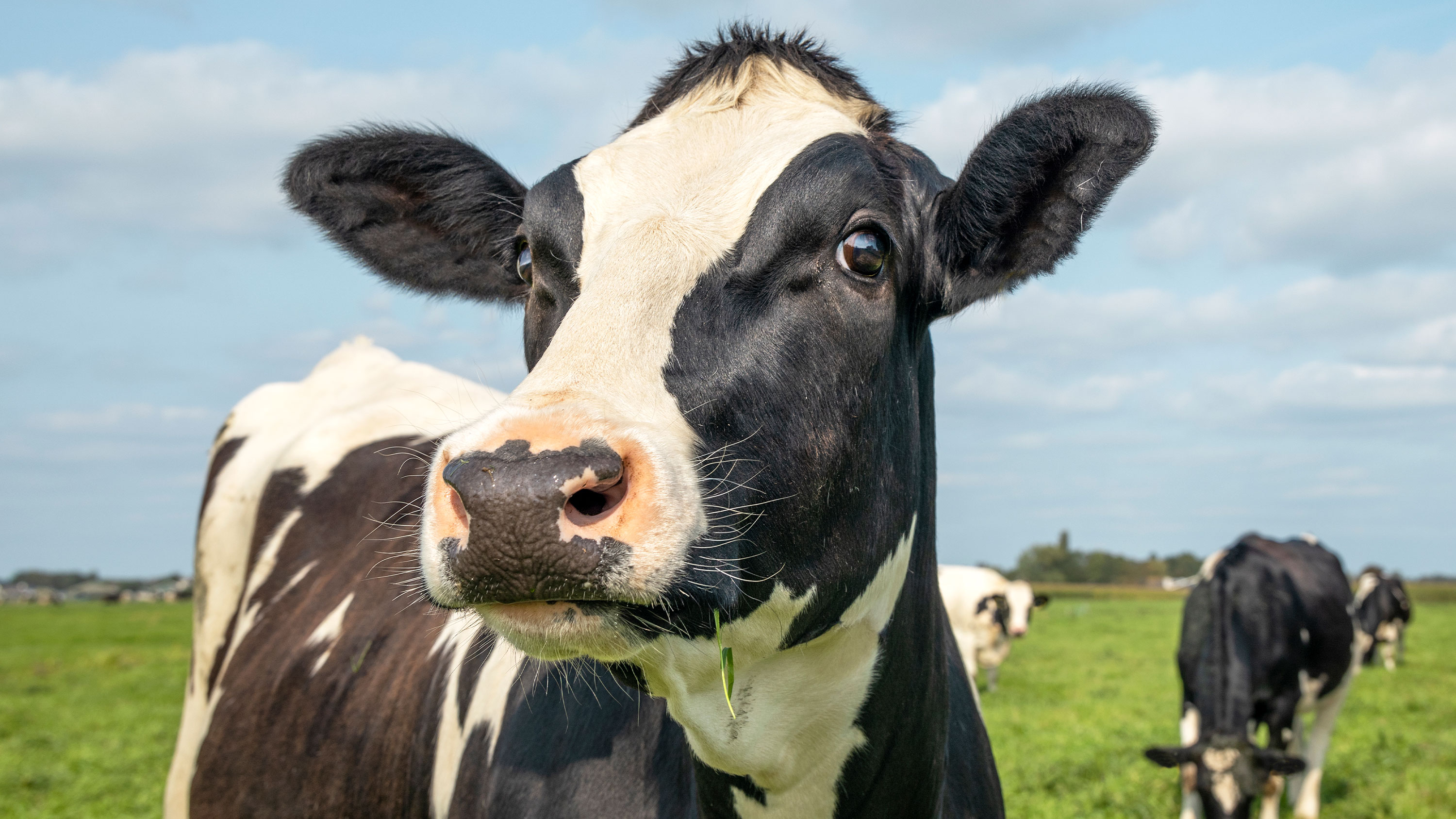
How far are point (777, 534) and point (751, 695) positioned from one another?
460 millimetres

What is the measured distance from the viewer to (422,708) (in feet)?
13.8

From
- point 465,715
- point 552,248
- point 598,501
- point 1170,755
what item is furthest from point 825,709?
point 1170,755

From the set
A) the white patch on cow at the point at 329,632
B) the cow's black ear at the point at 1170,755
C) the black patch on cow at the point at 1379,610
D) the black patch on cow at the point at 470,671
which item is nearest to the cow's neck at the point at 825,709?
the black patch on cow at the point at 470,671

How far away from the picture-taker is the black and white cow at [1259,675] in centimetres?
886

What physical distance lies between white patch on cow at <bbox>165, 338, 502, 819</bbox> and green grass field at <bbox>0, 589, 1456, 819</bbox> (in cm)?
520

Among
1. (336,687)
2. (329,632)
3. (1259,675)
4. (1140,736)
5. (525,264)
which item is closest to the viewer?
(525,264)

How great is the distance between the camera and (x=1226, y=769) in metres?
8.81

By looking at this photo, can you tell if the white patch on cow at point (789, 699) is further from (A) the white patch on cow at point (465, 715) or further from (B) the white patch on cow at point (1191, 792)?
(B) the white patch on cow at point (1191, 792)

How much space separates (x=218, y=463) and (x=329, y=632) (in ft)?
7.15

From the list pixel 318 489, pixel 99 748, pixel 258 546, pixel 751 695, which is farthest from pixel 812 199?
pixel 99 748

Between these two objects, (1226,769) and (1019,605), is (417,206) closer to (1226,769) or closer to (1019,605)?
(1226,769)

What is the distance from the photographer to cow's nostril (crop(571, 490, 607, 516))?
5.82 ft

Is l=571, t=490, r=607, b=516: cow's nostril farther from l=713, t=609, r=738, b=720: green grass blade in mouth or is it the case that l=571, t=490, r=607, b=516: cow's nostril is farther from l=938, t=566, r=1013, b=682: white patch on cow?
l=938, t=566, r=1013, b=682: white patch on cow

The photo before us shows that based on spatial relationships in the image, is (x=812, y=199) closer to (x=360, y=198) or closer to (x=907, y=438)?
(x=907, y=438)
